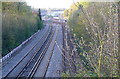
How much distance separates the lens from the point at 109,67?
2984 millimetres

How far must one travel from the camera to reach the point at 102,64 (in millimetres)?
3096

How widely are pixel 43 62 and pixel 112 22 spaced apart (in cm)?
1257

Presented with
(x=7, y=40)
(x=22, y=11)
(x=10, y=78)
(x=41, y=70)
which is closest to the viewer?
(x=10, y=78)

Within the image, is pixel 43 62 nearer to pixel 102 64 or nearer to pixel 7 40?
pixel 7 40

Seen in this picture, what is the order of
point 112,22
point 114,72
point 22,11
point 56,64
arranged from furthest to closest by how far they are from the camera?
point 22,11, point 56,64, point 112,22, point 114,72

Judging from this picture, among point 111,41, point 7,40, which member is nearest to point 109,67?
point 111,41

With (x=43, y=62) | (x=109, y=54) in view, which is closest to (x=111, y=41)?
(x=109, y=54)

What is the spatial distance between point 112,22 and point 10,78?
8.93 m

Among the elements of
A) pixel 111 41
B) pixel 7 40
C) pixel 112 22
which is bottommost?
pixel 7 40

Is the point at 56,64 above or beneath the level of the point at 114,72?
beneath

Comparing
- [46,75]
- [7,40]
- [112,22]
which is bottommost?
[46,75]

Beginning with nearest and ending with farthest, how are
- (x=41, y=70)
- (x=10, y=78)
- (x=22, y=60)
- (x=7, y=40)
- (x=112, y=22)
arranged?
(x=112, y=22)
(x=10, y=78)
(x=41, y=70)
(x=22, y=60)
(x=7, y=40)

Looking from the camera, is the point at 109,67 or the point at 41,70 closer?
the point at 109,67

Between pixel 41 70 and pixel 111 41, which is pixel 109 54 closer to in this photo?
pixel 111 41
